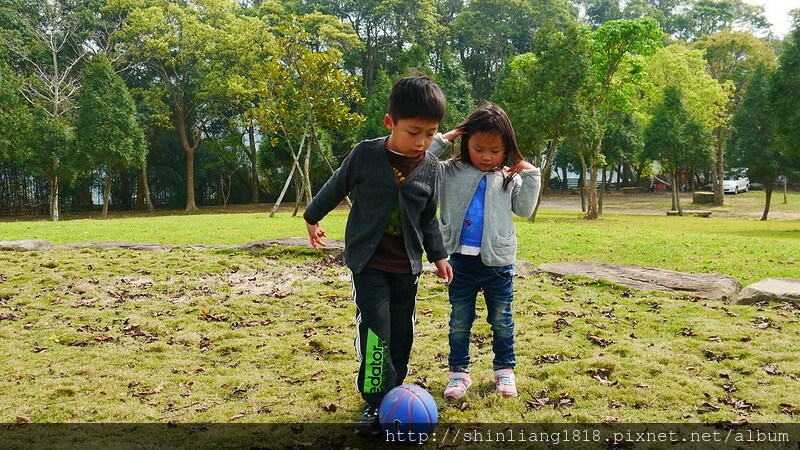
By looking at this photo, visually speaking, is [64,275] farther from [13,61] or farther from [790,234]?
[13,61]

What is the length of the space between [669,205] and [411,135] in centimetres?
3821

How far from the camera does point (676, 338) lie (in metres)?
5.73

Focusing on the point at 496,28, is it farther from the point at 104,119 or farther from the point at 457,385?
the point at 457,385

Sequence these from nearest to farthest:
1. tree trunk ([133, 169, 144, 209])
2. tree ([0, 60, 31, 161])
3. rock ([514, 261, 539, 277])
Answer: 1. rock ([514, 261, 539, 277])
2. tree ([0, 60, 31, 161])
3. tree trunk ([133, 169, 144, 209])

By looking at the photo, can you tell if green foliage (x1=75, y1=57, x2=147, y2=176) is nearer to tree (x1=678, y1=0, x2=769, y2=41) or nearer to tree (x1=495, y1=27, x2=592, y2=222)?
tree (x1=495, y1=27, x2=592, y2=222)

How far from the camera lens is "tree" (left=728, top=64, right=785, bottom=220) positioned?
2638cm

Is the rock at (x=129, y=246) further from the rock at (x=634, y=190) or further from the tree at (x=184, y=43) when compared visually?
the rock at (x=634, y=190)

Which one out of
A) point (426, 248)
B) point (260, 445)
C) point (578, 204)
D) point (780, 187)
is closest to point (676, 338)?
point (426, 248)

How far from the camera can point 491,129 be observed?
12.7ft

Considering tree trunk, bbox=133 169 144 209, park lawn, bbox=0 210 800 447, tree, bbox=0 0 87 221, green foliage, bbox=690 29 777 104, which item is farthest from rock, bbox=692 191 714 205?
tree, bbox=0 0 87 221

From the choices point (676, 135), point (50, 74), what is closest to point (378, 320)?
point (676, 135)

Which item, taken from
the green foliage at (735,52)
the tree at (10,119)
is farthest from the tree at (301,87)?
the green foliage at (735,52)

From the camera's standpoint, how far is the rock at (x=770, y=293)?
7.29 meters

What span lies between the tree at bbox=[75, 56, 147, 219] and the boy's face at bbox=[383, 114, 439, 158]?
2709 cm
